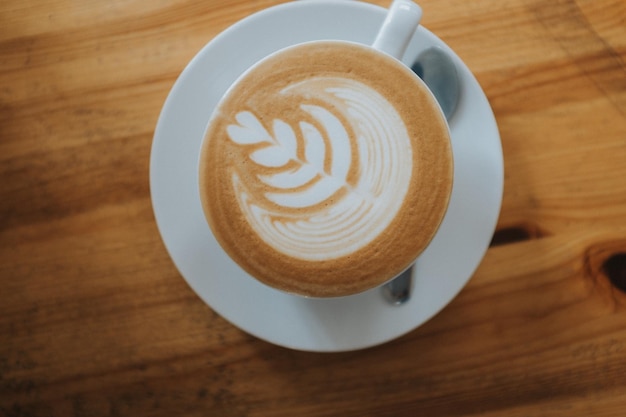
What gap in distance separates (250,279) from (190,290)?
0.18 metres

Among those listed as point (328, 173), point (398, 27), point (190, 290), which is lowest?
point (190, 290)

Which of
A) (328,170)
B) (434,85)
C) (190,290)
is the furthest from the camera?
(190,290)

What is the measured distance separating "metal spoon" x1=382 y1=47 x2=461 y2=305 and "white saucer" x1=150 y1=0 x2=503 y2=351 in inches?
0.4

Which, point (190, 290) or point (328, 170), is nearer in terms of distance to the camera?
point (328, 170)

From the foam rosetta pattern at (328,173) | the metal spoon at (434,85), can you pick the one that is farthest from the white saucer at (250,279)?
the foam rosetta pattern at (328,173)

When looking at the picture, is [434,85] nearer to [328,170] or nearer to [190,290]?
[328,170]

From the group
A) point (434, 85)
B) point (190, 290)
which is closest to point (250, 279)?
point (190, 290)

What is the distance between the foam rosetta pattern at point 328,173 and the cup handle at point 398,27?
0.25 feet

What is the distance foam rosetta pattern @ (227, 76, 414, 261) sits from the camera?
700mm

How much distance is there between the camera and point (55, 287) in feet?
3.20

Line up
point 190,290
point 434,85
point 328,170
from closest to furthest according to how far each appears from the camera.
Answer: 1. point 328,170
2. point 434,85
3. point 190,290

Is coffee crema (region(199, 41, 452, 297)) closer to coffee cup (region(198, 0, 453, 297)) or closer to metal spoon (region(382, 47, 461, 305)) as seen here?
coffee cup (region(198, 0, 453, 297))

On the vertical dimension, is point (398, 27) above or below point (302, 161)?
above

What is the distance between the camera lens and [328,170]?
702 mm
